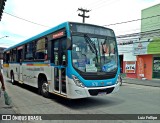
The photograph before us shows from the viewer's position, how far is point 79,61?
298 inches

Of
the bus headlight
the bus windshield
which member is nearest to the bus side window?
the bus windshield

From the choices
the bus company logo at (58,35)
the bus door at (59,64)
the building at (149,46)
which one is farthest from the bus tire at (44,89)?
the building at (149,46)

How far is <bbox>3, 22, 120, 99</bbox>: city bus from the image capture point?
24.4 feet

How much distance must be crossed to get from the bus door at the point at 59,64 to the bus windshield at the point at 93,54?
0.54 metres

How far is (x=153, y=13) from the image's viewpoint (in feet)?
81.2

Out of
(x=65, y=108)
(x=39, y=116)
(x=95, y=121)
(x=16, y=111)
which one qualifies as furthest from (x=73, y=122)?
(x=16, y=111)

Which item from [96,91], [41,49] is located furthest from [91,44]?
[41,49]

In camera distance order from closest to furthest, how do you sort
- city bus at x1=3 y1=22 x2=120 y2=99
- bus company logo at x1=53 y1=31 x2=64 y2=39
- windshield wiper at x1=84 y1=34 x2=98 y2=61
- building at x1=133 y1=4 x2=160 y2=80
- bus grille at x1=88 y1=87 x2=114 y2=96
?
1. city bus at x1=3 y1=22 x2=120 y2=99
2. bus grille at x1=88 y1=87 x2=114 y2=96
3. windshield wiper at x1=84 y1=34 x2=98 y2=61
4. bus company logo at x1=53 y1=31 x2=64 y2=39
5. building at x1=133 y1=4 x2=160 y2=80

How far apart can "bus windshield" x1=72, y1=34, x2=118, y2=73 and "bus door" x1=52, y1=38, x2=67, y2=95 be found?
1.77 feet

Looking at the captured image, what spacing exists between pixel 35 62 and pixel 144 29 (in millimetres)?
18509

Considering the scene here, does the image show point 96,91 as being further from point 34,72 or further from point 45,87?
point 34,72

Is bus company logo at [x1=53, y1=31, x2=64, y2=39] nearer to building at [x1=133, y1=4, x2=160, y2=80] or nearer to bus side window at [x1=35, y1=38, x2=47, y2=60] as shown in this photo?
bus side window at [x1=35, y1=38, x2=47, y2=60]

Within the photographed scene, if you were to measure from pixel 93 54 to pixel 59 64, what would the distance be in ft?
4.56

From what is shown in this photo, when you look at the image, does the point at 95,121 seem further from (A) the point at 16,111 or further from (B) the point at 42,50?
(B) the point at 42,50
